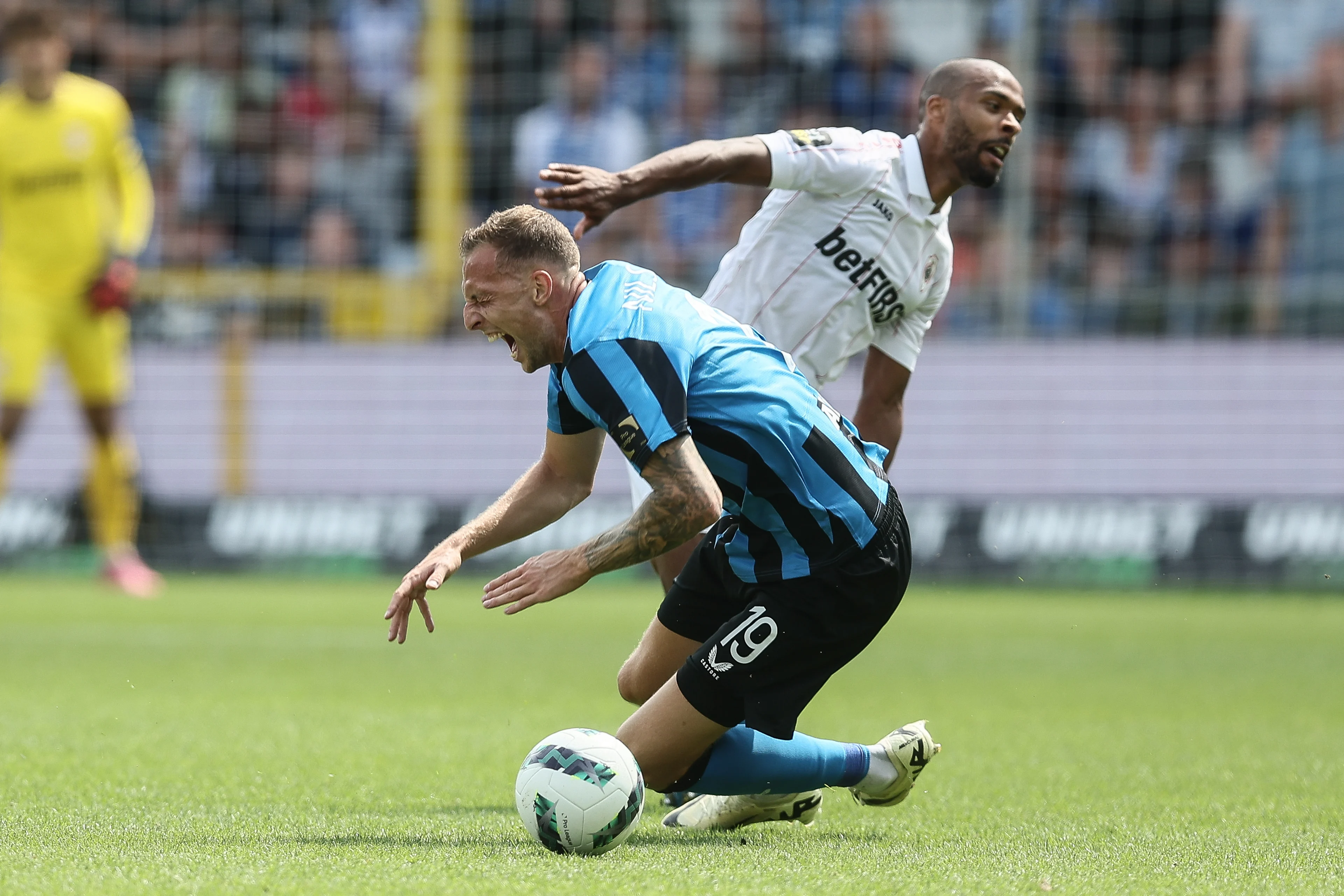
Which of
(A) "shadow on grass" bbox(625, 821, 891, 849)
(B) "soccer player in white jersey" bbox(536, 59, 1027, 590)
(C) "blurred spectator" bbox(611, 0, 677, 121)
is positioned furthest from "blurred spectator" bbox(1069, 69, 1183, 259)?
(A) "shadow on grass" bbox(625, 821, 891, 849)

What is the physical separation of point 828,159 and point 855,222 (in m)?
0.28

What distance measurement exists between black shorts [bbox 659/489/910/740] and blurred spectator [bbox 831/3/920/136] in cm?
1118

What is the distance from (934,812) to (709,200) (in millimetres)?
10898

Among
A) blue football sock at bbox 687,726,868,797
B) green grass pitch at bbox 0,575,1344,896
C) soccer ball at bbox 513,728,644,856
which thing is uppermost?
soccer ball at bbox 513,728,644,856

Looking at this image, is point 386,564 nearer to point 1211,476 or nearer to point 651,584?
point 651,584

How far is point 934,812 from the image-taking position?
16.2 ft

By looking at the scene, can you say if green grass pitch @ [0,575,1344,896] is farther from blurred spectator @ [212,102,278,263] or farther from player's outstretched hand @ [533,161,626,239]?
blurred spectator @ [212,102,278,263]

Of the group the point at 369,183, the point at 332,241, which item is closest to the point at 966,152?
the point at 332,241

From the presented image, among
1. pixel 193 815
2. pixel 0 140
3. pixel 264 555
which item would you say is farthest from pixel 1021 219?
pixel 193 815

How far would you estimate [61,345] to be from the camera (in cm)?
1215

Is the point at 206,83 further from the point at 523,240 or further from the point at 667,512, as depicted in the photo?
the point at 667,512

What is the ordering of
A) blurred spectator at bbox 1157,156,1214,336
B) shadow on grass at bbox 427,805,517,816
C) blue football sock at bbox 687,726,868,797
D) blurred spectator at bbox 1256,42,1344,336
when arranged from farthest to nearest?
blurred spectator at bbox 1157,156,1214,336 → blurred spectator at bbox 1256,42,1344,336 → shadow on grass at bbox 427,805,517,816 → blue football sock at bbox 687,726,868,797

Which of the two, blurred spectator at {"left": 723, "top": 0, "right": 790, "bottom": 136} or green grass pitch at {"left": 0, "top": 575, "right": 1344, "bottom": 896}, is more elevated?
blurred spectator at {"left": 723, "top": 0, "right": 790, "bottom": 136}

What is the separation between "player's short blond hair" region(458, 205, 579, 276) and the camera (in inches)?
164
